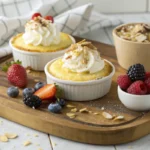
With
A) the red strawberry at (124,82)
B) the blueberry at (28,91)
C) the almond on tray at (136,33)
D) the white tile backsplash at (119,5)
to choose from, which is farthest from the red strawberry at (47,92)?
the white tile backsplash at (119,5)

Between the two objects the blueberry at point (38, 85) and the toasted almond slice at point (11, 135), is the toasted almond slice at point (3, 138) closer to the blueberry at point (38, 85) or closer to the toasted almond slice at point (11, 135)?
the toasted almond slice at point (11, 135)

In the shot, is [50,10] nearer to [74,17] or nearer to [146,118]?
[74,17]

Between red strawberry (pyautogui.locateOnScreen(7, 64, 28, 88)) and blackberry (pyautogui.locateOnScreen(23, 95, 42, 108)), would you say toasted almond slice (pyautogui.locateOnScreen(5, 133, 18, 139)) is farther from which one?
red strawberry (pyautogui.locateOnScreen(7, 64, 28, 88))

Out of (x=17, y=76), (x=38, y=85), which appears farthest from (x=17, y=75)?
(x=38, y=85)

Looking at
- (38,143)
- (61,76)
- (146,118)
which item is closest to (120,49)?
(61,76)

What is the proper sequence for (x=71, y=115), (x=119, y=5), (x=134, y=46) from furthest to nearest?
(x=119, y=5) → (x=134, y=46) → (x=71, y=115)

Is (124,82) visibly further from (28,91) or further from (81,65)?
(28,91)
